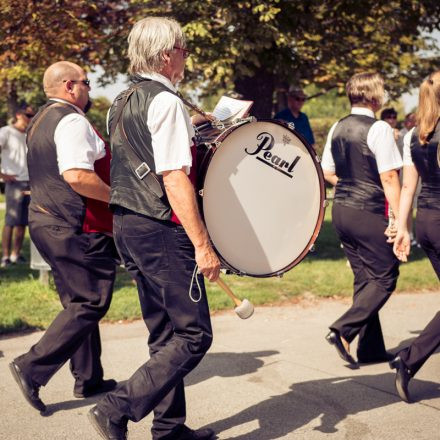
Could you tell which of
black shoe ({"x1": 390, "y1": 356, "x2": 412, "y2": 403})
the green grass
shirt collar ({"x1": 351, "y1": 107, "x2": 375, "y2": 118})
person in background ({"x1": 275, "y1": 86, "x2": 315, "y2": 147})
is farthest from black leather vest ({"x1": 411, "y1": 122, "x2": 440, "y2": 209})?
person in background ({"x1": 275, "y1": 86, "x2": 315, "y2": 147})

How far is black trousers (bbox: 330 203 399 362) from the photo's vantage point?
17.7ft

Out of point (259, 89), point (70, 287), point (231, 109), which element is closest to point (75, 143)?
point (70, 287)

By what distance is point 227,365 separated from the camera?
216 inches

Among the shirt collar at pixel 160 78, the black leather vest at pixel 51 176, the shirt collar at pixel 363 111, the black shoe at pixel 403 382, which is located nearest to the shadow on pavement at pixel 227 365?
the black shoe at pixel 403 382

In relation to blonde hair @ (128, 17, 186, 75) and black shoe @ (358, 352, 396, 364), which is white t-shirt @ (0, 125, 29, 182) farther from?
blonde hair @ (128, 17, 186, 75)

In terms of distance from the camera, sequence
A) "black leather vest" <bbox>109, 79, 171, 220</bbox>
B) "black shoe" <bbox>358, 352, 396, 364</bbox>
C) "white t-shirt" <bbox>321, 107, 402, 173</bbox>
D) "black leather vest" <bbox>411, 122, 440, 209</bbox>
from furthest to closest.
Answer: "black shoe" <bbox>358, 352, 396, 364</bbox> < "white t-shirt" <bbox>321, 107, 402, 173</bbox> < "black leather vest" <bbox>411, 122, 440, 209</bbox> < "black leather vest" <bbox>109, 79, 171, 220</bbox>

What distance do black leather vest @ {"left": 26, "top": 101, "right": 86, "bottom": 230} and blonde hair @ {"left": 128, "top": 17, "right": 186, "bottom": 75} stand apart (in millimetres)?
1008

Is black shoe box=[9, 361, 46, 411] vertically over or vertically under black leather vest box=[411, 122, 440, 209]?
under

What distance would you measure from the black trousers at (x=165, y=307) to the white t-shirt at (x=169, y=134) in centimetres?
33

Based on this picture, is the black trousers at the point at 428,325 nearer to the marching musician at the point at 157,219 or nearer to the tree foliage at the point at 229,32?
the marching musician at the point at 157,219

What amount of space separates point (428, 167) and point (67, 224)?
A: 226cm

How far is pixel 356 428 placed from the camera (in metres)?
4.21

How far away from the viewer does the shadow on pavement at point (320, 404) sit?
427 cm

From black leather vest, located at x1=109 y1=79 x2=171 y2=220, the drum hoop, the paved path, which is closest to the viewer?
black leather vest, located at x1=109 y1=79 x2=171 y2=220
